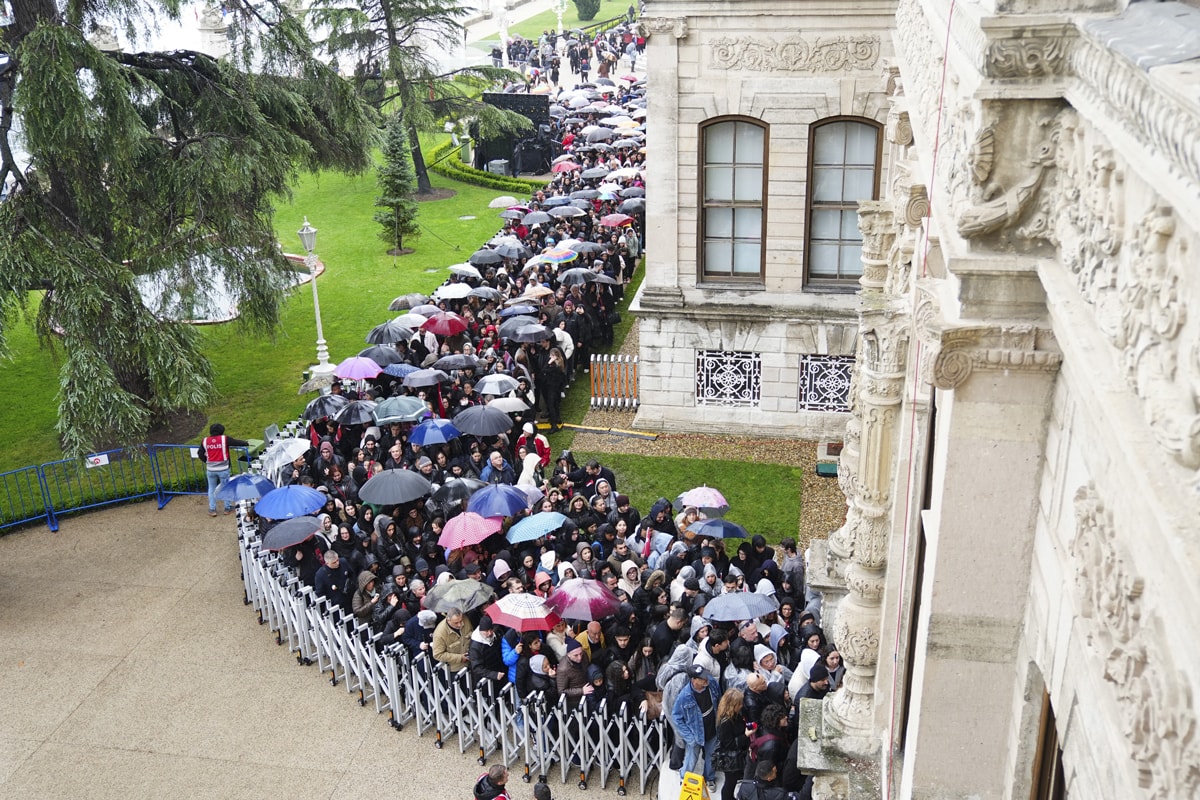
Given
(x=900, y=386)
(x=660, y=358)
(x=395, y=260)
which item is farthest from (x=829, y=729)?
(x=395, y=260)

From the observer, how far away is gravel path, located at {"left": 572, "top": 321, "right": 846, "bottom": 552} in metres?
18.0

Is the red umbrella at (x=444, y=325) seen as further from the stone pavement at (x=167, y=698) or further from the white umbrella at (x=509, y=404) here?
the stone pavement at (x=167, y=698)

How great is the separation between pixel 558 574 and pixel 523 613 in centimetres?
136

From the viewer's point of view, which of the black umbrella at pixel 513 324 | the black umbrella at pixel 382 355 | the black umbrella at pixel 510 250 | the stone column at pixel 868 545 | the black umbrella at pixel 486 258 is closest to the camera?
the stone column at pixel 868 545

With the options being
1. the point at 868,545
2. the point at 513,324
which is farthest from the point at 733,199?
the point at 868,545

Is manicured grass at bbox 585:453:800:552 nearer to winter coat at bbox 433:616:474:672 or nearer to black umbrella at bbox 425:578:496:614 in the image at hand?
black umbrella at bbox 425:578:496:614

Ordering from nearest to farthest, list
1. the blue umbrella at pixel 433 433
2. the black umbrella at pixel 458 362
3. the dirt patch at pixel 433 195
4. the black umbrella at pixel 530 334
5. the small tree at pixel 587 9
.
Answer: the blue umbrella at pixel 433 433 < the black umbrella at pixel 458 362 < the black umbrella at pixel 530 334 < the dirt patch at pixel 433 195 < the small tree at pixel 587 9

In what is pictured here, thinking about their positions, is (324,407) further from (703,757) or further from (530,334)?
(703,757)

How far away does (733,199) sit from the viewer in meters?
18.7

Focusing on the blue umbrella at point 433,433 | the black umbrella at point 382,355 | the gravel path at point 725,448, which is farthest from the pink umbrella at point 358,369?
the gravel path at point 725,448

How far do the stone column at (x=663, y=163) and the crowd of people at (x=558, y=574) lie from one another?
234 centimetres

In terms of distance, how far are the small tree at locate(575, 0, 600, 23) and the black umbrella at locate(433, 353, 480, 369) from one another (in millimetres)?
70011

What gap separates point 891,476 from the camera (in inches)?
374

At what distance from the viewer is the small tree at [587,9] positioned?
84312mm
